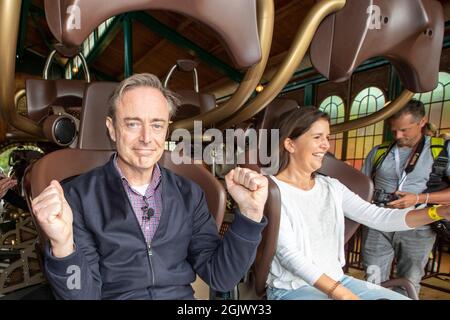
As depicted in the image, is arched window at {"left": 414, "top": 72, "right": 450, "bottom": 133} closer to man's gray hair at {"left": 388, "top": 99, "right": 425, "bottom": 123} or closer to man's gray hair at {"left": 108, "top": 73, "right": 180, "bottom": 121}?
man's gray hair at {"left": 388, "top": 99, "right": 425, "bottom": 123}

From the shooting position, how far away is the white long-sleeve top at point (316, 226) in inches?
34.4

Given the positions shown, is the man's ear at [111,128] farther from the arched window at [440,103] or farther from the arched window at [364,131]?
the arched window at [364,131]

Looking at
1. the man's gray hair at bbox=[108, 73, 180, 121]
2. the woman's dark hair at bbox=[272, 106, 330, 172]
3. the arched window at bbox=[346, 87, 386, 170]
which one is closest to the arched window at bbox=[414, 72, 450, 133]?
the arched window at bbox=[346, 87, 386, 170]

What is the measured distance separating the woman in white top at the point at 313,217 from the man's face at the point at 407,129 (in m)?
0.44

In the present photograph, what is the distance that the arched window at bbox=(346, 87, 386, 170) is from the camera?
10.9 feet

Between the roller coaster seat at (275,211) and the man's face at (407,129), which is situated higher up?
the man's face at (407,129)

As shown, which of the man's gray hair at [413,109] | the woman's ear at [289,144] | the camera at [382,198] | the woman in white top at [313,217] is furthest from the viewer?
the man's gray hair at [413,109]

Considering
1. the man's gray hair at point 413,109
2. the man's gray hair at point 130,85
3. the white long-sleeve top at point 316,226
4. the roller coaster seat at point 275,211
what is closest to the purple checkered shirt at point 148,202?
the man's gray hair at point 130,85

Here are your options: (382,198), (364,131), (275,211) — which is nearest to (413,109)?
(382,198)

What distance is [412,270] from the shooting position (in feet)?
4.73

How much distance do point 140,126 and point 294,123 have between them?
19.2 inches

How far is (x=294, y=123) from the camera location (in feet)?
3.22

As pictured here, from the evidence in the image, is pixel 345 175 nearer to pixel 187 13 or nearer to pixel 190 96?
pixel 190 96

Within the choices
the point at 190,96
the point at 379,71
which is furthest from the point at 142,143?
the point at 379,71
